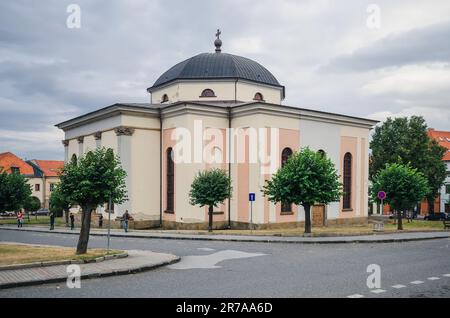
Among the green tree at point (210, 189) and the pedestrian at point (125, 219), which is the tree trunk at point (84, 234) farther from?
the pedestrian at point (125, 219)

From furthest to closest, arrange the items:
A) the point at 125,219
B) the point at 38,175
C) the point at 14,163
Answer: the point at 14,163
the point at 38,175
the point at 125,219

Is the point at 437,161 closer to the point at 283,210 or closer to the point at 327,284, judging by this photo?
the point at 283,210

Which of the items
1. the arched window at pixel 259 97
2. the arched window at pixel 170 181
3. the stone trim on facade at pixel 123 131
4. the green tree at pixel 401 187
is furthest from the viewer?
the arched window at pixel 259 97

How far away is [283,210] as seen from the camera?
31.5m

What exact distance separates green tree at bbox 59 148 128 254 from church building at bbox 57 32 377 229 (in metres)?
15.1

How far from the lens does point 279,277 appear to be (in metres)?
11.3

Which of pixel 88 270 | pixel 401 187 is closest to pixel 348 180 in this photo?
pixel 401 187

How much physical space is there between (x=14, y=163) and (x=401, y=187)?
65067 millimetres

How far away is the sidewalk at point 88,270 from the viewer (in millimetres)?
10406

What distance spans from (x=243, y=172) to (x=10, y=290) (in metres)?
22.4

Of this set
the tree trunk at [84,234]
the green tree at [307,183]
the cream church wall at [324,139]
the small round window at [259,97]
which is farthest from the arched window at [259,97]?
the tree trunk at [84,234]

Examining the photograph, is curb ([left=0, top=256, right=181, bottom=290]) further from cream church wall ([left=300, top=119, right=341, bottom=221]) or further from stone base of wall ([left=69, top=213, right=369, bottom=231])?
cream church wall ([left=300, top=119, right=341, bottom=221])

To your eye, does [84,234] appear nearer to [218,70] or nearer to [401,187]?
[401,187]

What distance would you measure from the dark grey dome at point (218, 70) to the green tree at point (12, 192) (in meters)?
17.1
